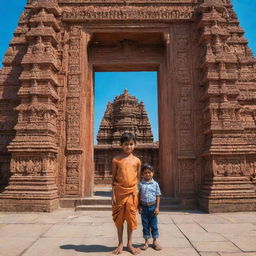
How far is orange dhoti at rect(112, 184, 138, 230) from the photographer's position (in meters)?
4.38

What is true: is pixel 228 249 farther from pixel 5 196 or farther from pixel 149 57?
pixel 149 57

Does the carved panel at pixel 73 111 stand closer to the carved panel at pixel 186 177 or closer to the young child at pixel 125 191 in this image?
the carved panel at pixel 186 177

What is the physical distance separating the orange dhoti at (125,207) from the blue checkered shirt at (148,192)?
0.23 m

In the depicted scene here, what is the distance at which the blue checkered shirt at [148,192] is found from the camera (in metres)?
4.58

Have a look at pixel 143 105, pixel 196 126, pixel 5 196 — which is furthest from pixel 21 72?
pixel 143 105

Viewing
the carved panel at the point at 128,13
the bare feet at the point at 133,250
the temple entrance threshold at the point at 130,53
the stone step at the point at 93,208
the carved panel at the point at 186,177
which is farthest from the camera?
the temple entrance threshold at the point at 130,53

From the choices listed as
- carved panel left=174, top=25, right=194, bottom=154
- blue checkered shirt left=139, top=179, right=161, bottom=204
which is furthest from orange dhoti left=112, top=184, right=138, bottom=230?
carved panel left=174, top=25, right=194, bottom=154

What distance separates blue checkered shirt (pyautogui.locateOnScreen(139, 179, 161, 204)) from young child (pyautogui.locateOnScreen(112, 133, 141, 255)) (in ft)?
0.52

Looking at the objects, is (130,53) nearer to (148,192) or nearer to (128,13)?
(128,13)

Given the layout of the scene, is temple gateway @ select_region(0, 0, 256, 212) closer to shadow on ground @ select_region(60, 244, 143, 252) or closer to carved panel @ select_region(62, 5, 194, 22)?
carved panel @ select_region(62, 5, 194, 22)

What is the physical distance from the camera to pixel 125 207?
443cm

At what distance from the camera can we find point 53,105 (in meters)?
9.53

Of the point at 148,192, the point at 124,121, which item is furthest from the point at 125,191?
the point at 124,121

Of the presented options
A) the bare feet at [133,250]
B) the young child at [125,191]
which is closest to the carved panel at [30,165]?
the young child at [125,191]
